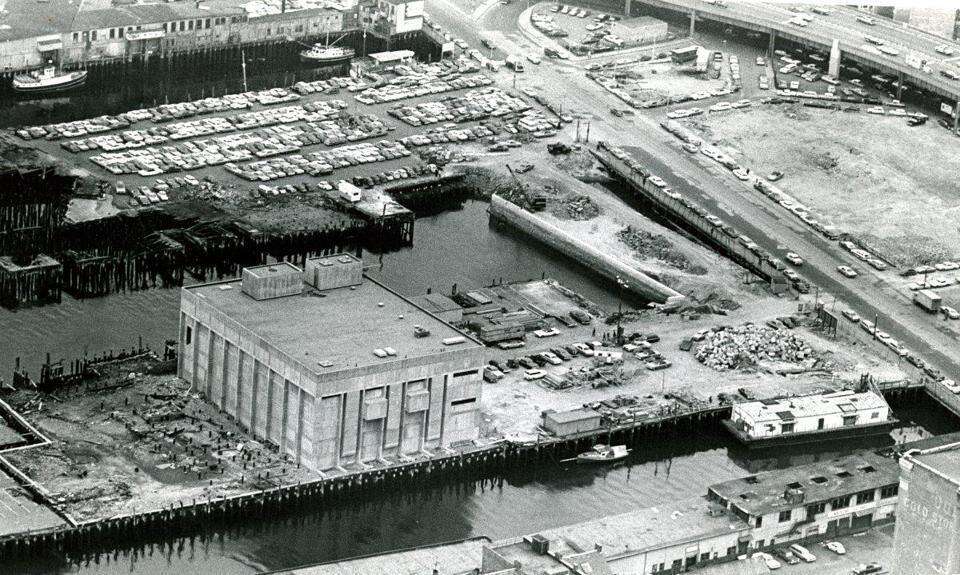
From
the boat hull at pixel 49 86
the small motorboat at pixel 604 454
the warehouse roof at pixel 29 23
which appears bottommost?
the boat hull at pixel 49 86

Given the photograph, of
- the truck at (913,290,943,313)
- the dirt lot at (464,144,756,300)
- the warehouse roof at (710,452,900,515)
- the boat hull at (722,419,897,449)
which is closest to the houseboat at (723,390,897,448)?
the boat hull at (722,419,897,449)

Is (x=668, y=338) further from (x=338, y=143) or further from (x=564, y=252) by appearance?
(x=338, y=143)

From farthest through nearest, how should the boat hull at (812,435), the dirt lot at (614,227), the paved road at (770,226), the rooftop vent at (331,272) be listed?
1. the dirt lot at (614,227)
2. the paved road at (770,226)
3. the rooftop vent at (331,272)
4. the boat hull at (812,435)

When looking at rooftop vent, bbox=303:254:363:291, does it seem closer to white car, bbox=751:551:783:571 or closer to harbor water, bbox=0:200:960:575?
harbor water, bbox=0:200:960:575

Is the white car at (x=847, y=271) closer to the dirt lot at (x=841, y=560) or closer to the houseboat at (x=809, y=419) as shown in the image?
the houseboat at (x=809, y=419)

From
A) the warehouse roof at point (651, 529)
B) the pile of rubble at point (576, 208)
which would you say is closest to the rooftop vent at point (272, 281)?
the warehouse roof at point (651, 529)

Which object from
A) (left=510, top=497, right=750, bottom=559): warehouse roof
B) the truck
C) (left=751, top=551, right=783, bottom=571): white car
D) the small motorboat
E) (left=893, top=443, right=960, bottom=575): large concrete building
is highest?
(left=893, top=443, right=960, bottom=575): large concrete building

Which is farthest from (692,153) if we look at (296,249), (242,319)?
(242,319)

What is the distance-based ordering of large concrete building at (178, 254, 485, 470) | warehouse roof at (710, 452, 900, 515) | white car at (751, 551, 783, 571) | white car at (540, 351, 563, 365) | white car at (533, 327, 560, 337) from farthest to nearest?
white car at (533, 327, 560, 337), white car at (540, 351, 563, 365), large concrete building at (178, 254, 485, 470), warehouse roof at (710, 452, 900, 515), white car at (751, 551, 783, 571)

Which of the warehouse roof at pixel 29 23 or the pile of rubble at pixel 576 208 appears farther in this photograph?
the warehouse roof at pixel 29 23
